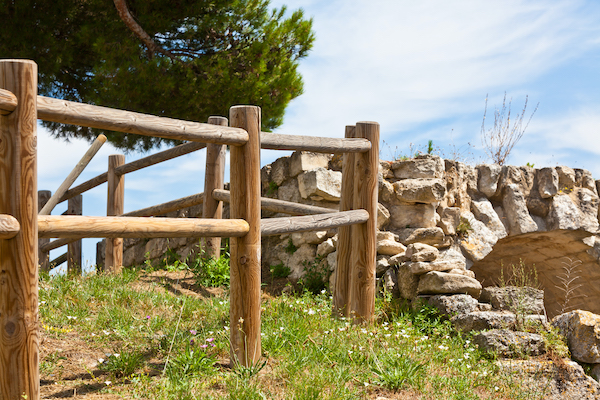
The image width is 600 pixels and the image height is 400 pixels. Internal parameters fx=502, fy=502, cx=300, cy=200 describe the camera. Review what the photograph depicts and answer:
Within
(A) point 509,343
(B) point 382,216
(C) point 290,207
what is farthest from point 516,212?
(C) point 290,207

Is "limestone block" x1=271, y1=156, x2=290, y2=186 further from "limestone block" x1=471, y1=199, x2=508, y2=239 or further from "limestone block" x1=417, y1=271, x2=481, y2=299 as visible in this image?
"limestone block" x1=471, y1=199, x2=508, y2=239

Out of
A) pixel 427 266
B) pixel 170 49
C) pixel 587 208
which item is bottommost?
pixel 427 266

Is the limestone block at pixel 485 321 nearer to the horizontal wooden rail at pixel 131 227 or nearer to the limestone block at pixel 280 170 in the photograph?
the horizontal wooden rail at pixel 131 227

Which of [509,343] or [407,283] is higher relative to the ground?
[407,283]

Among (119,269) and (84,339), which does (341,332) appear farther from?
(119,269)

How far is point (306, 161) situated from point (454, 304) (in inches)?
95.9

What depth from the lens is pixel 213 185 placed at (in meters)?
5.85

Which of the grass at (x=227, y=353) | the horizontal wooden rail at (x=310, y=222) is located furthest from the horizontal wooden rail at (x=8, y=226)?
the horizontal wooden rail at (x=310, y=222)

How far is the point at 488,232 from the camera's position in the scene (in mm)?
6793

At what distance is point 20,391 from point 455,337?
335 cm

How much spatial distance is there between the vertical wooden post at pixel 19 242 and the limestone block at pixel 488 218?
227 inches

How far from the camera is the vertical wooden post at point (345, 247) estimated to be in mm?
4645

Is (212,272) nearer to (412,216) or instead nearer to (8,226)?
(412,216)

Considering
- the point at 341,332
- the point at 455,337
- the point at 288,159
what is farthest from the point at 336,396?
the point at 288,159
